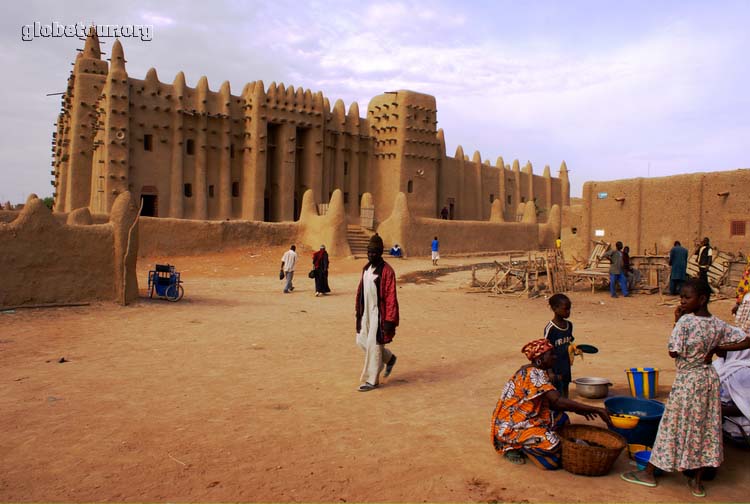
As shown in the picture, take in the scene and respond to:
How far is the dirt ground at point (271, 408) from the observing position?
4.07m

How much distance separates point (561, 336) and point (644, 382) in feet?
4.54

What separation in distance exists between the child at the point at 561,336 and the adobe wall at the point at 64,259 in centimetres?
1050

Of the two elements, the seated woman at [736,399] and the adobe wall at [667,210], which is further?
the adobe wall at [667,210]

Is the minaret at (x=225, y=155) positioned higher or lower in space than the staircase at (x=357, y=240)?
higher

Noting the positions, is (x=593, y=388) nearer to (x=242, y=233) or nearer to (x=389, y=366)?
(x=389, y=366)

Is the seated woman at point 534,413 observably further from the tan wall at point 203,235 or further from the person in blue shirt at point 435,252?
the tan wall at point 203,235

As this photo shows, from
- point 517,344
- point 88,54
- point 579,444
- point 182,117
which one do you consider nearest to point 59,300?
point 517,344

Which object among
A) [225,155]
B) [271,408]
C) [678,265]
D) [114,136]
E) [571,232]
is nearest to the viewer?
[271,408]

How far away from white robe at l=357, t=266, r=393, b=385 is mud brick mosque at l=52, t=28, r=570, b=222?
23.1 metres

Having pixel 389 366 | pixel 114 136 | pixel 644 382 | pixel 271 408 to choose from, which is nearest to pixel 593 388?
pixel 644 382

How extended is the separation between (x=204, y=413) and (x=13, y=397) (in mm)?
2239

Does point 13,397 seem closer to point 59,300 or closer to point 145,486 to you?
point 145,486

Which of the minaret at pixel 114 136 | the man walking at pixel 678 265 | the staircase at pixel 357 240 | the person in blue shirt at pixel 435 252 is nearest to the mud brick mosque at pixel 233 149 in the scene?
the minaret at pixel 114 136

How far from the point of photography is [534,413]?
454cm
